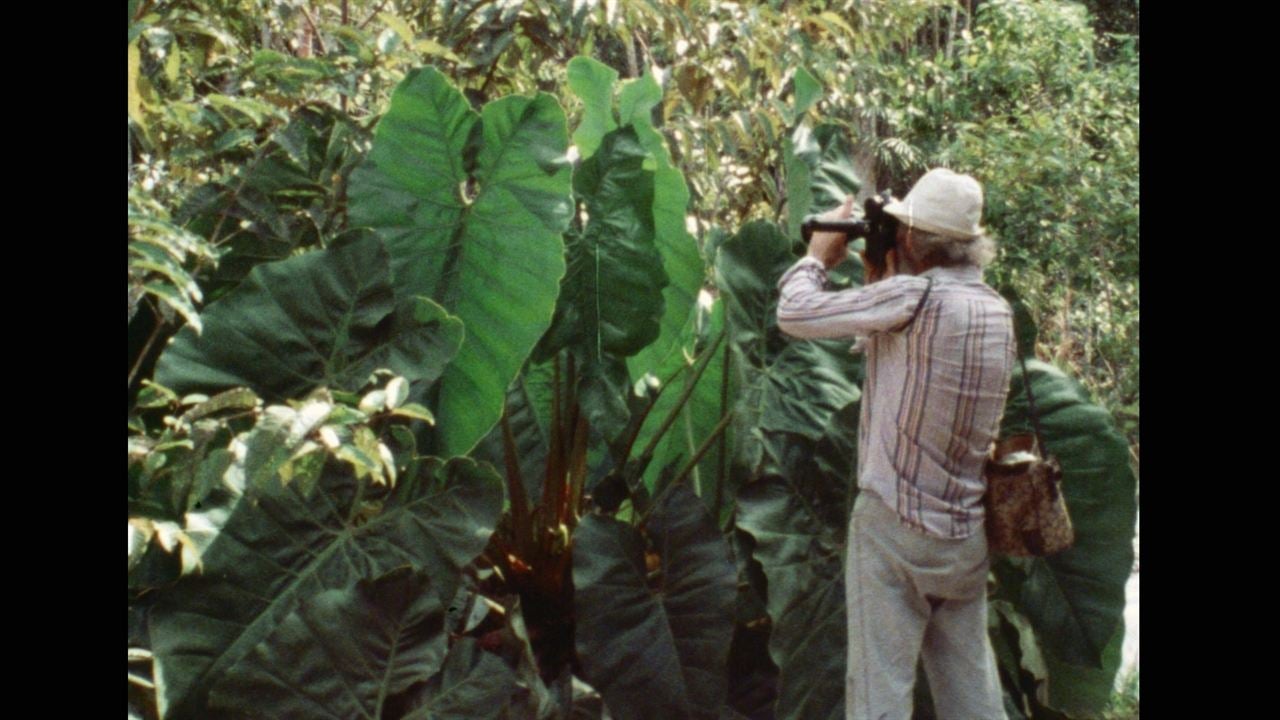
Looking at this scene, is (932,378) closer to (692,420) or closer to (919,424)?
(919,424)

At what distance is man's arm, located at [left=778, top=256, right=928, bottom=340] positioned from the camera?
231 cm

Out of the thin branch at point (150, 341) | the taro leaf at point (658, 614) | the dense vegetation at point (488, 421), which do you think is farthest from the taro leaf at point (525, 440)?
the thin branch at point (150, 341)

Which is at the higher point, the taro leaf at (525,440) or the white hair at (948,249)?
the white hair at (948,249)

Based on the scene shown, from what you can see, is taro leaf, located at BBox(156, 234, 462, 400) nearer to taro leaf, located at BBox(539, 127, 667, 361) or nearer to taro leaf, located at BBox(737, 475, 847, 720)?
taro leaf, located at BBox(539, 127, 667, 361)

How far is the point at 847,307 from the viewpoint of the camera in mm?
2340

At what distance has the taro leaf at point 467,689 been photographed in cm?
254

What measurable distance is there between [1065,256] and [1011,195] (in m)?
0.39

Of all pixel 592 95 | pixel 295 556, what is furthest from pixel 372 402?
pixel 592 95

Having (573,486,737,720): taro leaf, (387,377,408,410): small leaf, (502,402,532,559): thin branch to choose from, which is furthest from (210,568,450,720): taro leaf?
(502,402,532,559): thin branch

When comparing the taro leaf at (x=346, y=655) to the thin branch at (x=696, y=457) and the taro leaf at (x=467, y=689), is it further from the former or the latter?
the thin branch at (x=696, y=457)

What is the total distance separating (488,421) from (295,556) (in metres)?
0.49

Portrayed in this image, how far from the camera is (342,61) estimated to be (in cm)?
310

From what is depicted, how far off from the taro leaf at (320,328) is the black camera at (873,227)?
77 centimetres

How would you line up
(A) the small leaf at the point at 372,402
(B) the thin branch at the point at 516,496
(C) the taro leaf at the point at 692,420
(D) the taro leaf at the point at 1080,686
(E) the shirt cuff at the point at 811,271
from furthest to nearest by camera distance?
1. (C) the taro leaf at the point at 692,420
2. (D) the taro leaf at the point at 1080,686
3. (B) the thin branch at the point at 516,496
4. (E) the shirt cuff at the point at 811,271
5. (A) the small leaf at the point at 372,402
